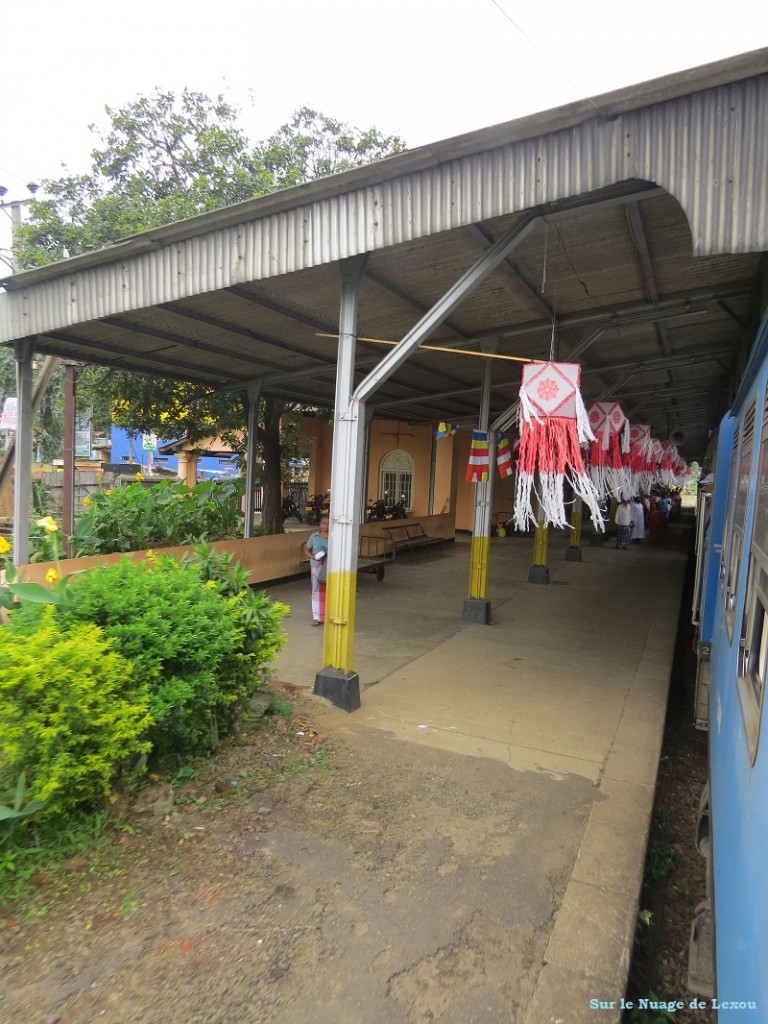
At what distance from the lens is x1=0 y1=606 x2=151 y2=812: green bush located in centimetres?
260

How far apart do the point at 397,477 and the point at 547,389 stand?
14.4 m

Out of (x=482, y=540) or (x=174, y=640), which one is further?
(x=482, y=540)

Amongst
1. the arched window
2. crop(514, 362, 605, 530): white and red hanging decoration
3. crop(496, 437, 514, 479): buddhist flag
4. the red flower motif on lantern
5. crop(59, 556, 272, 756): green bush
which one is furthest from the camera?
the arched window

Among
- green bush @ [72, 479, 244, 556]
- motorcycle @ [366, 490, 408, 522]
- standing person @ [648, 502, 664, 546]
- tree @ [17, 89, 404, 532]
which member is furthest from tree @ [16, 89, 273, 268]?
standing person @ [648, 502, 664, 546]

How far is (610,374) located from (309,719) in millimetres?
8583

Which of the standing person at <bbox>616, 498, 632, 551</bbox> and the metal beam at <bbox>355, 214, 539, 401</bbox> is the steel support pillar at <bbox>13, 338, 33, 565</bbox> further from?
the standing person at <bbox>616, 498, 632, 551</bbox>

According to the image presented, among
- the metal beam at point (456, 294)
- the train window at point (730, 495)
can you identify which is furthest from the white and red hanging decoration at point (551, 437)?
the train window at point (730, 495)

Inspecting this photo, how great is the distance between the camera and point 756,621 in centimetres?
223

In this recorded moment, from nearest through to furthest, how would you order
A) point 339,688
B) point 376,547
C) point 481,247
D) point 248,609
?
point 248,609 → point 481,247 → point 339,688 → point 376,547

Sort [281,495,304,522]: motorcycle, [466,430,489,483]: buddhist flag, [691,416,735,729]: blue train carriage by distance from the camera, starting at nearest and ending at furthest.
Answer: [691,416,735,729]: blue train carriage
[466,430,489,483]: buddhist flag
[281,495,304,522]: motorcycle

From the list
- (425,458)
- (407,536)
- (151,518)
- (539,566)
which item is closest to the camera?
(151,518)

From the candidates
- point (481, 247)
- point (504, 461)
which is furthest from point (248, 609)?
point (504, 461)

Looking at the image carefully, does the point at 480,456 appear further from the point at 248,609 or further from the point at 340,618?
the point at 248,609

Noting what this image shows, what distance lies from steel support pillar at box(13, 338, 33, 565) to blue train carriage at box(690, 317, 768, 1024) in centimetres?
699
